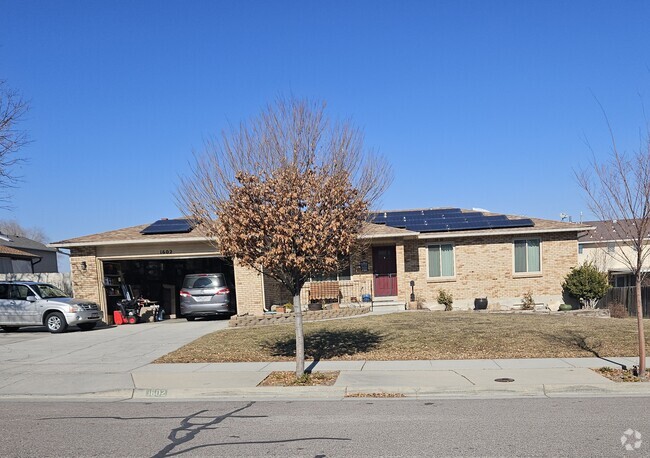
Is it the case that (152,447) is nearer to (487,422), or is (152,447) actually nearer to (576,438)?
(487,422)

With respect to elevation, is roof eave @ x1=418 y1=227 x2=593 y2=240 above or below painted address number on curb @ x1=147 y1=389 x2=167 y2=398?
above

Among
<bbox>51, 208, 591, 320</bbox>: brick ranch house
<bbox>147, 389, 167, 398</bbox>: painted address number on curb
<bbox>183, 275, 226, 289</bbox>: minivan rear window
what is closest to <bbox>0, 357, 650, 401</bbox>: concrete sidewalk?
<bbox>147, 389, 167, 398</bbox>: painted address number on curb

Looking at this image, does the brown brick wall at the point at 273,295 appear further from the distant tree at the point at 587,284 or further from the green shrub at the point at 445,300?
the distant tree at the point at 587,284

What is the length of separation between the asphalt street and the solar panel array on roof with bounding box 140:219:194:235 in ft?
43.2

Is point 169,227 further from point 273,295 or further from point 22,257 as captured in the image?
point 22,257

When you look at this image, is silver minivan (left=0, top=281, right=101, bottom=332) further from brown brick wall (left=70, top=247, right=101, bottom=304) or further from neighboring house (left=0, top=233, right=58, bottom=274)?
neighboring house (left=0, top=233, right=58, bottom=274)

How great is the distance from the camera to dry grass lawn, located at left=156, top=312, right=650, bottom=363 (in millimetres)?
11781

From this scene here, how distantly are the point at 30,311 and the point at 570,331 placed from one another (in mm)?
16172

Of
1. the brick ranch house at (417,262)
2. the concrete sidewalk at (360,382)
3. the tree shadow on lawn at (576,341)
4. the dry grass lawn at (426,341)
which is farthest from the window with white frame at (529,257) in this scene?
the concrete sidewalk at (360,382)

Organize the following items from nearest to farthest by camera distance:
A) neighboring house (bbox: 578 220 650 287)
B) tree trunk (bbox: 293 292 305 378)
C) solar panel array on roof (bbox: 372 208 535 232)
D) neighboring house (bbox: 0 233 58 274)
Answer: tree trunk (bbox: 293 292 305 378)
solar panel array on roof (bbox: 372 208 535 232)
neighboring house (bbox: 578 220 650 287)
neighboring house (bbox: 0 233 58 274)

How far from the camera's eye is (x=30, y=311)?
687 inches

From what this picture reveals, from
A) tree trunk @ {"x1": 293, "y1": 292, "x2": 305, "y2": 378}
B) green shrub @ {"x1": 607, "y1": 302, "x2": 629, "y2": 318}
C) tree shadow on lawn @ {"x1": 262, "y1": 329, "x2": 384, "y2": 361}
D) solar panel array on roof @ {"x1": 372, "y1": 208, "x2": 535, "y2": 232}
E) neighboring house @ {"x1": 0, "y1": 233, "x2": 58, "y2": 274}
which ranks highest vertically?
solar panel array on roof @ {"x1": 372, "y1": 208, "x2": 535, "y2": 232}

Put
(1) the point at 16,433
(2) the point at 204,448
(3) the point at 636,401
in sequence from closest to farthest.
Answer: (2) the point at 204,448
(1) the point at 16,433
(3) the point at 636,401

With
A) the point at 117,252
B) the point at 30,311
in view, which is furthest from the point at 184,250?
the point at 30,311
